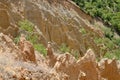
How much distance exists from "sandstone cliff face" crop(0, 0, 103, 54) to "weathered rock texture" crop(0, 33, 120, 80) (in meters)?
6.82

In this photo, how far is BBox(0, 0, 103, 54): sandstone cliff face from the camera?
2717cm

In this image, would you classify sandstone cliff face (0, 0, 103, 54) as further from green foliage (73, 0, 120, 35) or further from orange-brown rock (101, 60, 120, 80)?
orange-brown rock (101, 60, 120, 80)

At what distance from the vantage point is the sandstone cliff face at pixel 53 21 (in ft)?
89.1

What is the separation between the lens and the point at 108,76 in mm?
22141

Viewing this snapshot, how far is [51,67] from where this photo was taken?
1858cm

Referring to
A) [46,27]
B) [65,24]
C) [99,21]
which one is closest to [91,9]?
[99,21]

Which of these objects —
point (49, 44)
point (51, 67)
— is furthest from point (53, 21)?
point (51, 67)

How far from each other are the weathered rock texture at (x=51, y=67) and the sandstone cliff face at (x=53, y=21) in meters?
6.82

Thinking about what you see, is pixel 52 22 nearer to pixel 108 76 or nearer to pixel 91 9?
pixel 108 76

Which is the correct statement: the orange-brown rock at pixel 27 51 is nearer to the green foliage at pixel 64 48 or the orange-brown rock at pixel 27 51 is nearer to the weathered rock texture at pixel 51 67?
the weathered rock texture at pixel 51 67

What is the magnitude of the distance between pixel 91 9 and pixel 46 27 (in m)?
17.0

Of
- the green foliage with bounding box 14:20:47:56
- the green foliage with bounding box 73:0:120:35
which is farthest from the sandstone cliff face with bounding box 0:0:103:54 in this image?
the green foliage with bounding box 73:0:120:35

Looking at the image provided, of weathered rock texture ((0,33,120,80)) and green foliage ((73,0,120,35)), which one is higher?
weathered rock texture ((0,33,120,80))

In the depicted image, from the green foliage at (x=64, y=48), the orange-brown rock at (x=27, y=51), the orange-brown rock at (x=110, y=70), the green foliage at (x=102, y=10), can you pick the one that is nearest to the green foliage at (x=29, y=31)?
the green foliage at (x=64, y=48)
